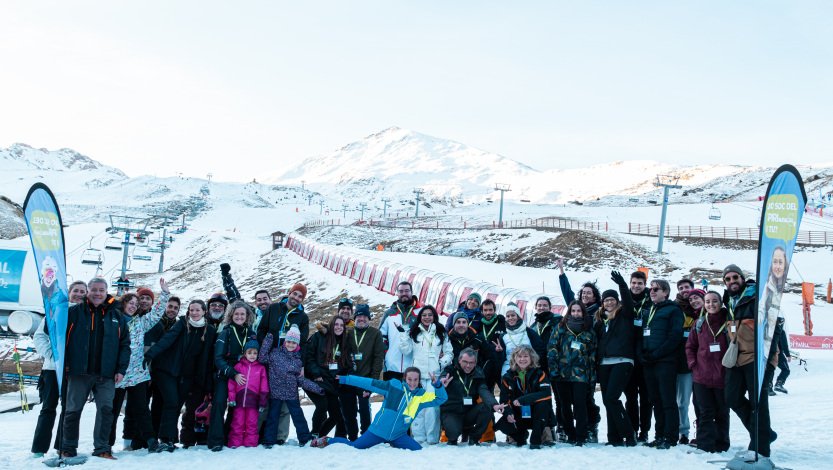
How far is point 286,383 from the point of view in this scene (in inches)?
280

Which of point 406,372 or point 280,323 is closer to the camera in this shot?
point 406,372

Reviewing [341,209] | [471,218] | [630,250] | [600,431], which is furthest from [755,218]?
[341,209]

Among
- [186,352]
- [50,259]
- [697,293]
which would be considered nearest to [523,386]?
[697,293]

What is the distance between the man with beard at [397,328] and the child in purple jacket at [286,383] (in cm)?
100

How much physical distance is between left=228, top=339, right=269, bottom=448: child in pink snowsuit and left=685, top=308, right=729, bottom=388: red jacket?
15.3 ft

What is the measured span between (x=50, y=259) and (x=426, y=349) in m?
4.15

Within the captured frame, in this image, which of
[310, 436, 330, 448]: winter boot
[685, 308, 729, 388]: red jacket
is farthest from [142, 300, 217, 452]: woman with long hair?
[685, 308, 729, 388]: red jacket

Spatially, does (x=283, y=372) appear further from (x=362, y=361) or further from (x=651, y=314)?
(x=651, y=314)

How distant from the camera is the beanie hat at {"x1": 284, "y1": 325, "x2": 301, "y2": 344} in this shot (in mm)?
7199

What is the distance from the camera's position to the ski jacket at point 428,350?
750 centimetres

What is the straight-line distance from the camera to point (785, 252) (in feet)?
18.9

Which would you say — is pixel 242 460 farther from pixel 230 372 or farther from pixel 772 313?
pixel 772 313

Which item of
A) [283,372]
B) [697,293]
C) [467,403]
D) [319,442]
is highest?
[697,293]

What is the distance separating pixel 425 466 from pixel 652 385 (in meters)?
2.73
